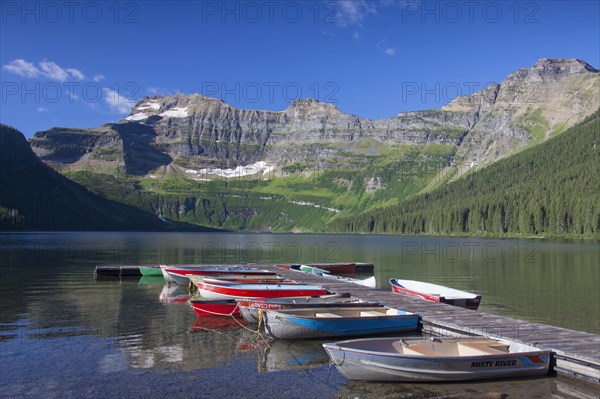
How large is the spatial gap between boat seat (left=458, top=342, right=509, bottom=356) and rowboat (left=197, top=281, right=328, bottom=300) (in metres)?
18.9

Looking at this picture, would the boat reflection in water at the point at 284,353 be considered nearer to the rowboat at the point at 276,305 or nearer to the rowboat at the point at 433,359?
the rowboat at the point at 276,305

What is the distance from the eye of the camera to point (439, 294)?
41.3 m

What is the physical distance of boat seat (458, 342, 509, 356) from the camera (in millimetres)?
23109

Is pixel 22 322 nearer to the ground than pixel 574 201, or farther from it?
nearer to the ground

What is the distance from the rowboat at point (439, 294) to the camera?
38.6 meters

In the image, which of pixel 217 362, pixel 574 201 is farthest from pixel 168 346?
pixel 574 201

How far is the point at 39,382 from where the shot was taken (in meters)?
21.7

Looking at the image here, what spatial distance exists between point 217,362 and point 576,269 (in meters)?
67.1

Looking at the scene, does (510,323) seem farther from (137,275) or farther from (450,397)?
(137,275)

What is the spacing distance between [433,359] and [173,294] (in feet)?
116

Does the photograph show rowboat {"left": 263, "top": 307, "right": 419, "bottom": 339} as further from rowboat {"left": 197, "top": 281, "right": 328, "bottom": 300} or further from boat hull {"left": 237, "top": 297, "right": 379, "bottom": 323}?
rowboat {"left": 197, "top": 281, "right": 328, "bottom": 300}

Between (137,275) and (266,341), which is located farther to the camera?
(137,275)

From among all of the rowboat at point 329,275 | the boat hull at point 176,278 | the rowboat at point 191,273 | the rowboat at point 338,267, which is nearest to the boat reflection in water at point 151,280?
the rowboat at point 191,273

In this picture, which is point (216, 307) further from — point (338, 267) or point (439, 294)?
point (338, 267)
